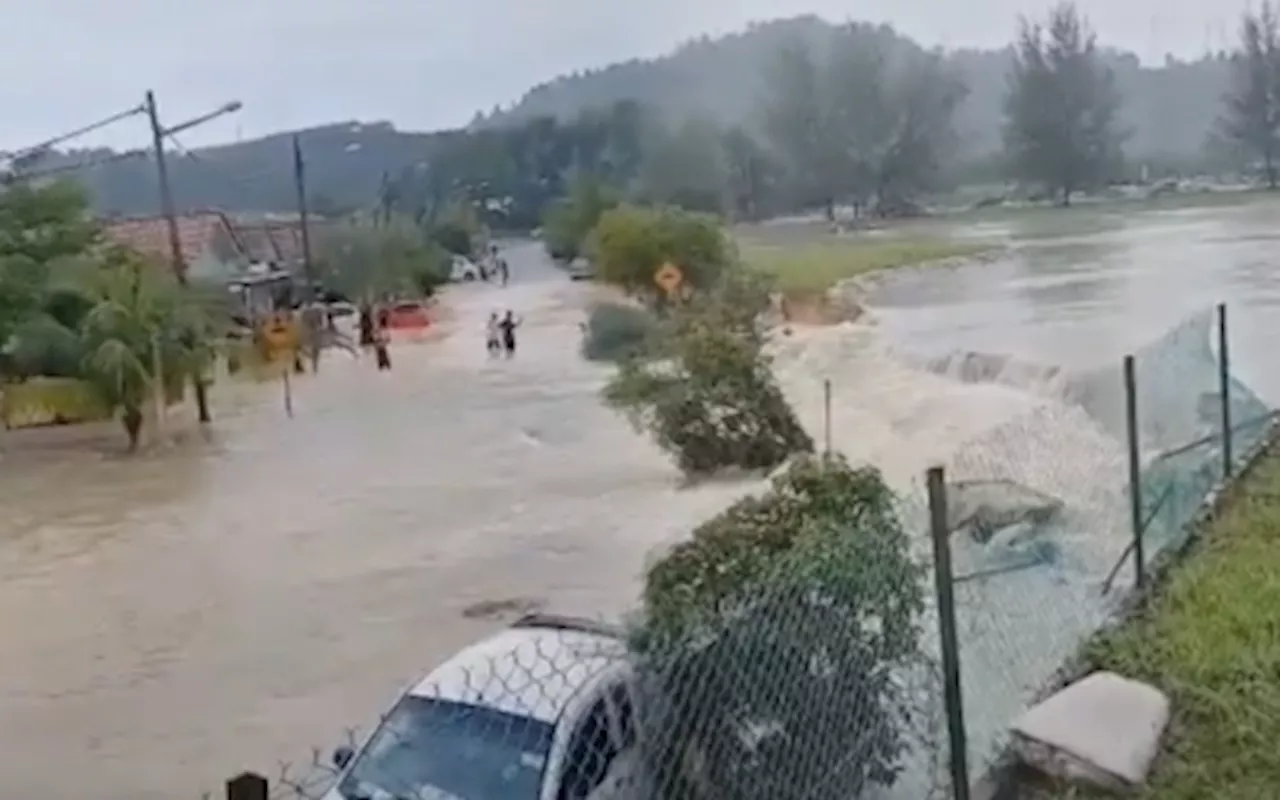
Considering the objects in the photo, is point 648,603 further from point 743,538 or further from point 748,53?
point 748,53

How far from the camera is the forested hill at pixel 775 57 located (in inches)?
1312

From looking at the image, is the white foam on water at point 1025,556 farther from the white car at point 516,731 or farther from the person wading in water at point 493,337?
the person wading in water at point 493,337

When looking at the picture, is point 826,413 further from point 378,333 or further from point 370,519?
point 378,333

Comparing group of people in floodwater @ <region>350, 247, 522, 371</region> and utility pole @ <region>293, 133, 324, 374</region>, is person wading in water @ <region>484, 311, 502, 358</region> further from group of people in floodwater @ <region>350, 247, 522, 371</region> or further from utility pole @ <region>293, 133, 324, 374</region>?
utility pole @ <region>293, 133, 324, 374</region>

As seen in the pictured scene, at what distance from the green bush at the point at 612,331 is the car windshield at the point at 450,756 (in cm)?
1304

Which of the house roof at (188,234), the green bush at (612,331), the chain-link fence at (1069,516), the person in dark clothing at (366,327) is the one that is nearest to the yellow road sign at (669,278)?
the green bush at (612,331)

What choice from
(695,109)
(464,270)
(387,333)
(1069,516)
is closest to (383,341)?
(387,333)

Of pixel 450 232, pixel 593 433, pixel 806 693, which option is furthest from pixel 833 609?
pixel 450 232

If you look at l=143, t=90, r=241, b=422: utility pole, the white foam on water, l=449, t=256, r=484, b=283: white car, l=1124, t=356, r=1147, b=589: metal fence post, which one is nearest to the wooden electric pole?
l=143, t=90, r=241, b=422: utility pole

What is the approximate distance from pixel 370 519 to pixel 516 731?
7.12 meters

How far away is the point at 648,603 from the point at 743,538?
338 millimetres

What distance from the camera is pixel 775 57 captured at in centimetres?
3322

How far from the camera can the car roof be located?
247cm

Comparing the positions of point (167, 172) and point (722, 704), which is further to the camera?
point (167, 172)
